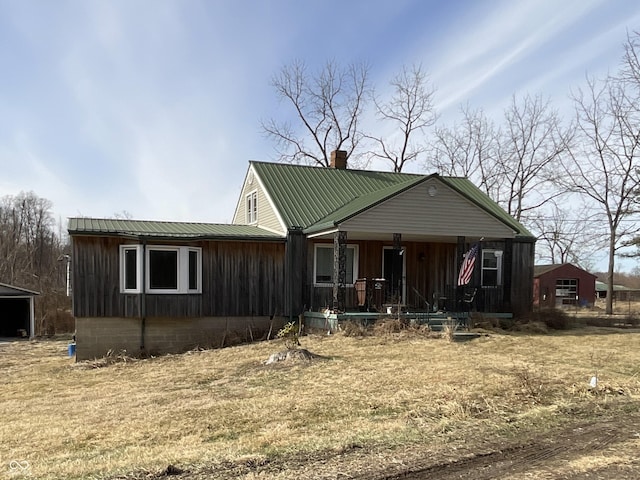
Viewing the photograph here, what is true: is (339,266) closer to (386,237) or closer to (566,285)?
(386,237)

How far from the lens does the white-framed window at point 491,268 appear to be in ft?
62.0

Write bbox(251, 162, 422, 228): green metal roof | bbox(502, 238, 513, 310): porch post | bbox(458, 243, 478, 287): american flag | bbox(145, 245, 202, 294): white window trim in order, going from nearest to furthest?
bbox(458, 243, 478, 287): american flag
bbox(145, 245, 202, 294): white window trim
bbox(502, 238, 513, 310): porch post
bbox(251, 162, 422, 228): green metal roof

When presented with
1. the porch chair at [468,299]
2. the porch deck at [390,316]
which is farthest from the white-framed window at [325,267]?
the porch chair at [468,299]

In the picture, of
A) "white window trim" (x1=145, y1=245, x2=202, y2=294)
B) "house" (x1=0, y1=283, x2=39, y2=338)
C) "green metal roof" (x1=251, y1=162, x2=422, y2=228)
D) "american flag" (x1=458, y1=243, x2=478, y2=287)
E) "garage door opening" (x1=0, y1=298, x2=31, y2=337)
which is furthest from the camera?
"garage door opening" (x1=0, y1=298, x2=31, y2=337)

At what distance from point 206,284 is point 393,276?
5628 mm

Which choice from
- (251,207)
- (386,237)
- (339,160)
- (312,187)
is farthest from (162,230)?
(339,160)

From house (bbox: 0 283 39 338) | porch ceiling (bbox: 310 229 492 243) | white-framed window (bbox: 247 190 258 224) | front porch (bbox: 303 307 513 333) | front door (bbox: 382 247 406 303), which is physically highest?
white-framed window (bbox: 247 190 258 224)

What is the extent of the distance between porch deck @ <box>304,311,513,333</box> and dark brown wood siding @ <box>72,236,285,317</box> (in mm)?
1789

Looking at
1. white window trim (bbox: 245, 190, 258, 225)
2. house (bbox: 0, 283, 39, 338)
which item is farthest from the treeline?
white window trim (bbox: 245, 190, 258, 225)

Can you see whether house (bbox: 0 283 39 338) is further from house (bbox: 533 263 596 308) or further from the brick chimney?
house (bbox: 533 263 596 308)

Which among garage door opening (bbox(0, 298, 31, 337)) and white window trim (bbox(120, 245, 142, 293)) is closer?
white window trim (bbox(120, 245, 142, 293))

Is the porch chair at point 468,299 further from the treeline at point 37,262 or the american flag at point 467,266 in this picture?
the treeline at point 37,262

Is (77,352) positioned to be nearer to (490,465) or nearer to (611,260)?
(490,465)

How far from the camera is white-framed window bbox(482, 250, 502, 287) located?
18.9 metres
